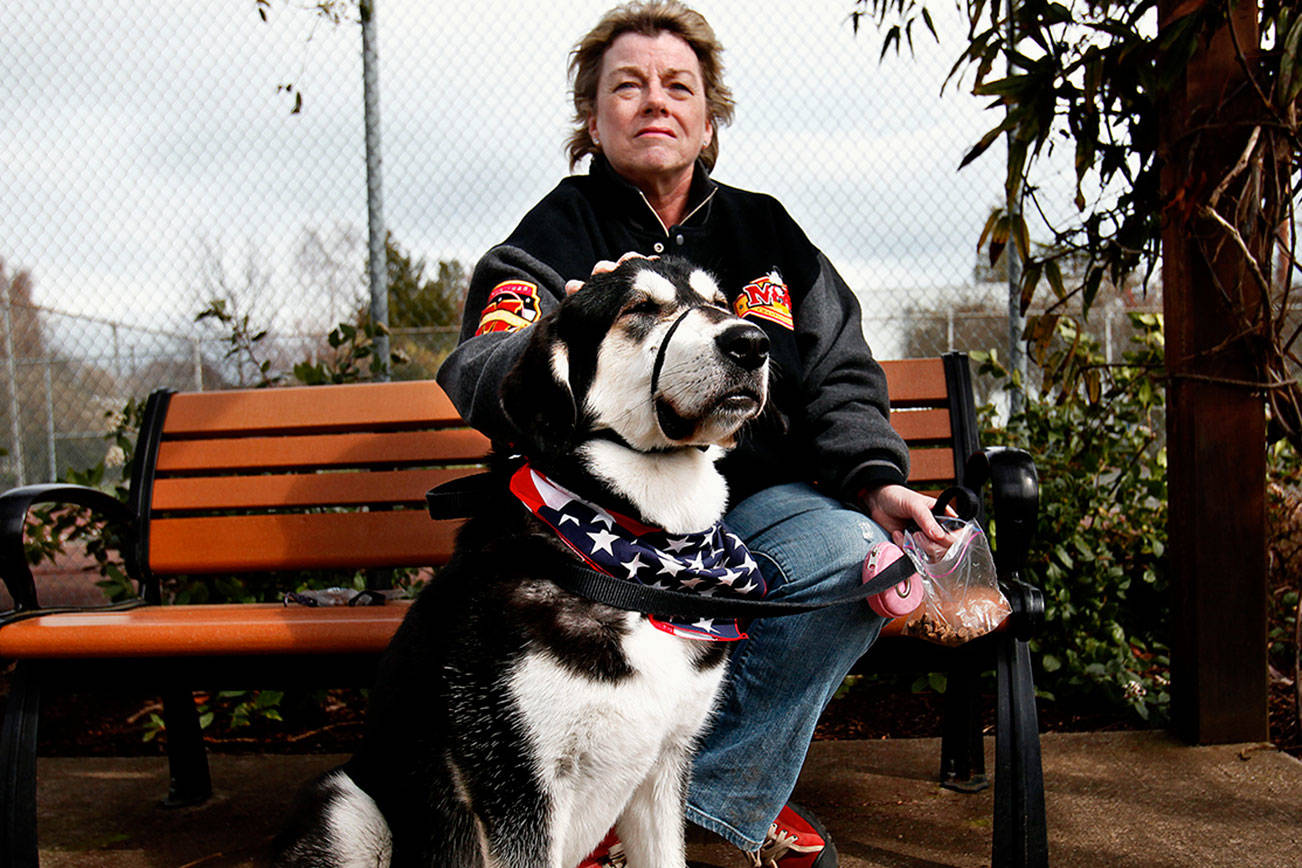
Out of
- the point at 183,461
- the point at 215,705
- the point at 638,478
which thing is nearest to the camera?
the point at 638,478

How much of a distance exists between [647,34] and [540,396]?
136 centimetres

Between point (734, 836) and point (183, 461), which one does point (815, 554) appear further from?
point (183, 461)

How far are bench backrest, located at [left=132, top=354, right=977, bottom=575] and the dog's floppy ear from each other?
1327 mm

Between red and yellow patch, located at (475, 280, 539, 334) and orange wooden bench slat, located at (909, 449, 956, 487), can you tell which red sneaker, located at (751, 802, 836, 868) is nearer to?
orange wooden bench slat, located at (909, 449, 956, 487)

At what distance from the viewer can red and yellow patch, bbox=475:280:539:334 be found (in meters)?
2.14

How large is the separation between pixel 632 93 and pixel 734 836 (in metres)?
1.92

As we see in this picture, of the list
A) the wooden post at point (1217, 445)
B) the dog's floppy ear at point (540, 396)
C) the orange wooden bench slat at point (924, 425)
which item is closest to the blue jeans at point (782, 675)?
the dog's floppy ear at point (540, 396)

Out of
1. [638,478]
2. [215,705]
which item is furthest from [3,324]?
[638,478]

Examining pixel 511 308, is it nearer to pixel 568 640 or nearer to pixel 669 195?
pixel 669 195

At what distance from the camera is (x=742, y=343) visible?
1708 mm

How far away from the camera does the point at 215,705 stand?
3.70m

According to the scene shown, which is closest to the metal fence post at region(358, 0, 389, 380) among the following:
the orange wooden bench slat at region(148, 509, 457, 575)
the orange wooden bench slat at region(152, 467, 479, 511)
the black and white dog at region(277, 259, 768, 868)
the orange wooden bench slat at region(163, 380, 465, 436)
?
the orange wooden bench slat at region(163, 380, 465, 436)

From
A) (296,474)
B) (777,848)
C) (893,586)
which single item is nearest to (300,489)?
(296,474)

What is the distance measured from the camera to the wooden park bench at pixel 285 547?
227 centimetres
